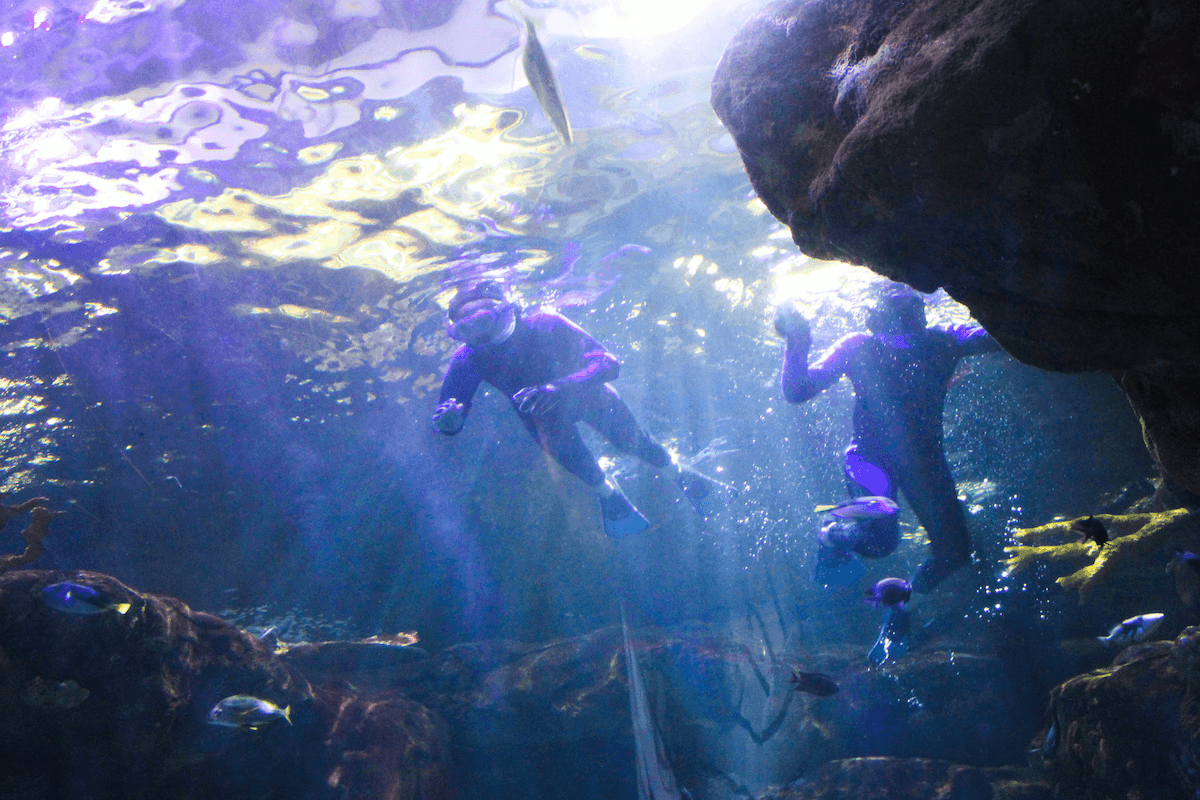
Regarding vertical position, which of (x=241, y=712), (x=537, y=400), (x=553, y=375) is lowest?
(x=241, y=712)

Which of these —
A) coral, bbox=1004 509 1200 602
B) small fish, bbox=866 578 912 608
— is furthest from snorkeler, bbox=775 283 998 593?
small fish, bbox=866 578 912 608

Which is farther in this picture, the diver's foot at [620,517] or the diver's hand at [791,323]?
the diver's foot at [620,517]

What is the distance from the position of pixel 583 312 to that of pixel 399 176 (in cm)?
611

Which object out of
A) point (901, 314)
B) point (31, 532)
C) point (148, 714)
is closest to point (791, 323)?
point (901, 314)

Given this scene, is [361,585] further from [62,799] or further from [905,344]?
[905,344]

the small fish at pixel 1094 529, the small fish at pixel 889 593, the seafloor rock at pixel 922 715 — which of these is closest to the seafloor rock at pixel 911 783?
the seafloor rock at pixel 922 715

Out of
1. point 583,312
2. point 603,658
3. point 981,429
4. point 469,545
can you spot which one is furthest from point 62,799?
point 981,429

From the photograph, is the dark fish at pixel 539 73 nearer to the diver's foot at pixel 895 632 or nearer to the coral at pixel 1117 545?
the coral at pixel 1117 545

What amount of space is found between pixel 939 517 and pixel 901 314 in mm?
2638

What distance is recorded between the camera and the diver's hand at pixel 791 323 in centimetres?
583

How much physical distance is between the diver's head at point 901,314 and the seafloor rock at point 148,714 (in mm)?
8664

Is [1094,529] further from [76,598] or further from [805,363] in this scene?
[76,598]

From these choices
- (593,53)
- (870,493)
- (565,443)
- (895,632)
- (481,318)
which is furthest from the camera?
(565,443)

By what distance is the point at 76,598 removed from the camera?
16.3 feet
